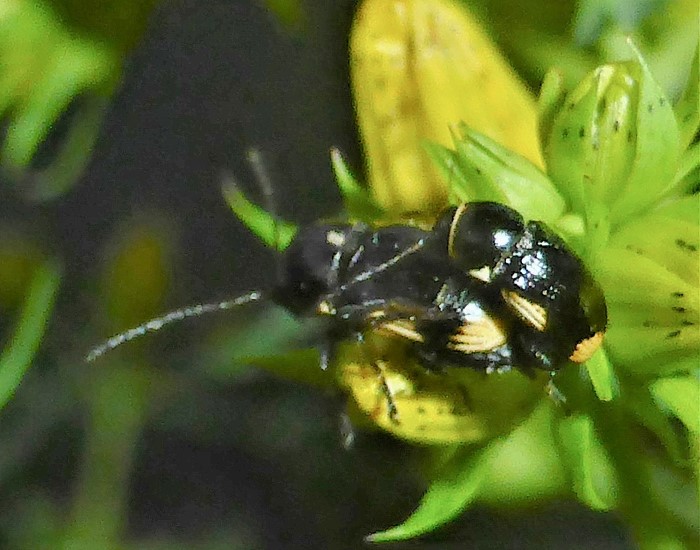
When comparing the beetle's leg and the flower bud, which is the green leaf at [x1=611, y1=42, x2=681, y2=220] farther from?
the beetle's leg

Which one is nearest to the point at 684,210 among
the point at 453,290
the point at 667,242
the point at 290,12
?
the point at 667,242

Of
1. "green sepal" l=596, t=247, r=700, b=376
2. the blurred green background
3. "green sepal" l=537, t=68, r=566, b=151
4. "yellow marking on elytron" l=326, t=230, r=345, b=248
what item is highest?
"green sepal" l=537, t=68, r=566, b=151

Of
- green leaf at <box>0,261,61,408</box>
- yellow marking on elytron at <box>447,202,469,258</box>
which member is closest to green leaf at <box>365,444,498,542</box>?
yellow marking on elytron at <box>447,202,469,258</box>

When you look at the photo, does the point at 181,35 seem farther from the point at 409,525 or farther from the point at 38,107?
the point at 409,525

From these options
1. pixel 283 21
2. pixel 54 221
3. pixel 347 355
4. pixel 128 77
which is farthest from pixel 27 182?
pixel 347 355

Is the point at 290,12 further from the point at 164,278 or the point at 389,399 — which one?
the point at 389,399

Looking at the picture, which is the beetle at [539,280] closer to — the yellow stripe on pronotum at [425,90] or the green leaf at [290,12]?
the yellow stripe on pronotum at [425,90]
